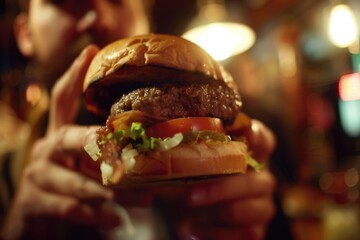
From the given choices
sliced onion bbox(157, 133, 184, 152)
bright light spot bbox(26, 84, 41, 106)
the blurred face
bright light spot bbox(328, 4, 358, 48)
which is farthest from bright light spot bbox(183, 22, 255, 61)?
sliced onion bbox(157, 133, 184, 152)

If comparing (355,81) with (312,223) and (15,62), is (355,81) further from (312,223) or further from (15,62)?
(15,62)

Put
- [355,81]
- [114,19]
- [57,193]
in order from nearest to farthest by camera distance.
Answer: [57,193], [114,19], [355,81]

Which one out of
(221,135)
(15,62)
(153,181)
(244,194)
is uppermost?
(221,135)

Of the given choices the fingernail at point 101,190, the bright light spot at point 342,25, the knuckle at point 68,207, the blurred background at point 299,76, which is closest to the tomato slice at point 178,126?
the fingernail at point 101,190

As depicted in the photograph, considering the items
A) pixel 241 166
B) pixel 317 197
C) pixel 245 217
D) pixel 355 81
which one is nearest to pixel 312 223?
pixel 317 197

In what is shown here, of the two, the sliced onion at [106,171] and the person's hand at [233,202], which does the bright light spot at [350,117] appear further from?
the sliced onion at [106,171]

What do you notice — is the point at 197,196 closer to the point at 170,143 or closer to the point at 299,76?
the point at 170,143
